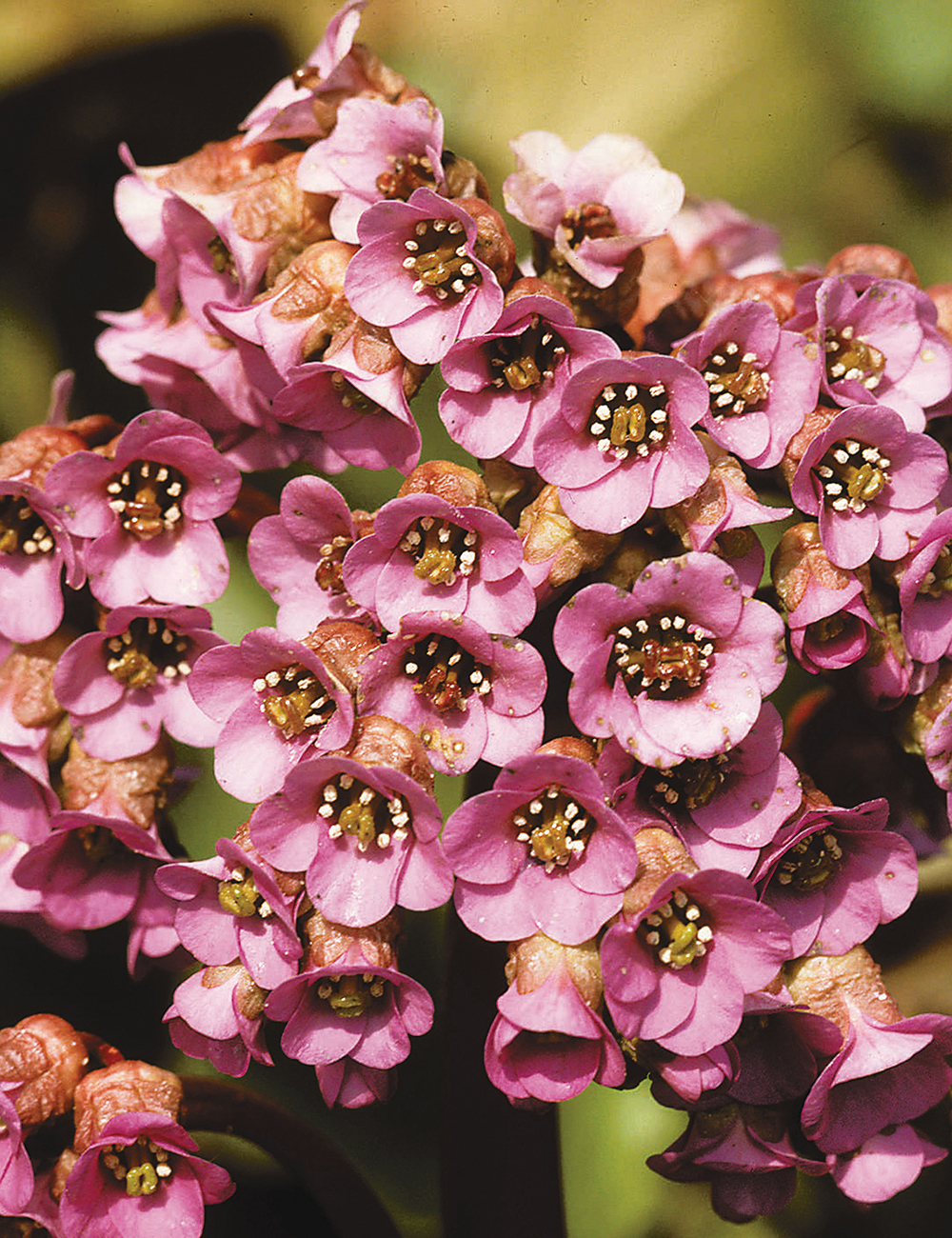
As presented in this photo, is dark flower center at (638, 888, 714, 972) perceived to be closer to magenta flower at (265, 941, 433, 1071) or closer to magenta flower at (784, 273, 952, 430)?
magenta flower at (265, 941, 433, 1071)

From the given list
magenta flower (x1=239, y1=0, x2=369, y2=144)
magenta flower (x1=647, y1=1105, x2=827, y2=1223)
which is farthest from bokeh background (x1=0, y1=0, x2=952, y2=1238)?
magenta flower (x1=647, y1=1105, x2=827, y2=1223)

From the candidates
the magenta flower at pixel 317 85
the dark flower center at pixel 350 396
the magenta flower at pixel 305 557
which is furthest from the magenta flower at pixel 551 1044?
the magenta flower at pixel 317 85

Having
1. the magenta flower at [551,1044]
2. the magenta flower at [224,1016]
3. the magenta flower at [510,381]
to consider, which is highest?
the magenta flower at [510,381]

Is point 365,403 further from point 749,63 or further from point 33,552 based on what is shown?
point 749,63

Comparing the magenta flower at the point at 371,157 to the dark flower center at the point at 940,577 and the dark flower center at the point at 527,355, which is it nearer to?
the dark flower center at the point at 527,355

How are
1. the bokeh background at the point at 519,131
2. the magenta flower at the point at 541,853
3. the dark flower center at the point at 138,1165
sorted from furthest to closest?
the bokeh background at the point at 519,131 → the dark flower center at the point at 138,1165 → the magenta flower at the point at 541,853

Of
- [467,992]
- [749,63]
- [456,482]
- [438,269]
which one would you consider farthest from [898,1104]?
[749,63]

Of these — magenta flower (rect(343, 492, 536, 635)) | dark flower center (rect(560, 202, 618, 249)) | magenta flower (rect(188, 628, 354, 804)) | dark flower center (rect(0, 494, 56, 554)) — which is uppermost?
dark flower center (rect(560, 202, 618, 249))
